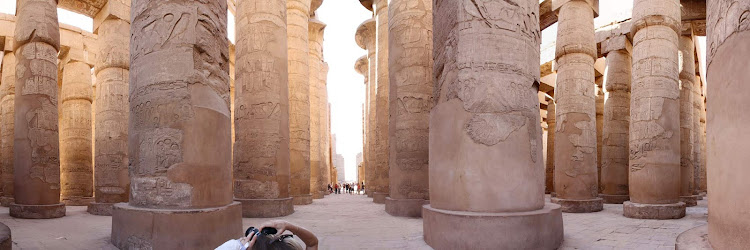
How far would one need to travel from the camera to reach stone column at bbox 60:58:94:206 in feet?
42.0

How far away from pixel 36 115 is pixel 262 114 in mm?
4741

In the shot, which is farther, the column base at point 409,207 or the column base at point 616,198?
the column base at point 616,198

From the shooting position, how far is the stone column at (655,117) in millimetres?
8711

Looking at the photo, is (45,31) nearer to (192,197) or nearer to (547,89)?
(192,197)

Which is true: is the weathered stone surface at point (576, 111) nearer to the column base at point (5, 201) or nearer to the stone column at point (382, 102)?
the stone column at point (382, 102)

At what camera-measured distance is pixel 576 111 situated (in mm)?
10258

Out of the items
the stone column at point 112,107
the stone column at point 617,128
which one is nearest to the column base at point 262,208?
the stone column at point 112,107

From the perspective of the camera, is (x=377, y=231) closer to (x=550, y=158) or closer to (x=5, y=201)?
(x=5, y=201)

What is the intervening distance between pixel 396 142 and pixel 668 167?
5.29 meters

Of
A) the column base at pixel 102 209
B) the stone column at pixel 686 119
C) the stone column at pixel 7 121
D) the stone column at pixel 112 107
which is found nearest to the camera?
the column base at pixel 102 209

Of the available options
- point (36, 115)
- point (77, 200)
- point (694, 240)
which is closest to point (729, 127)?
point (694, 240)

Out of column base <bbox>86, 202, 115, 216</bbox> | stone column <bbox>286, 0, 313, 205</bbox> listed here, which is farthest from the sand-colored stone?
stone column <bbox>286, 0, 313, 205</bbox>

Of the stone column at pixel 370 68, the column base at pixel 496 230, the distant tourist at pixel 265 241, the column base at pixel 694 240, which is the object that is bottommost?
the column base at pixel 496 230

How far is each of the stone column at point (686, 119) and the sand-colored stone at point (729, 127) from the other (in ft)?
32.5
